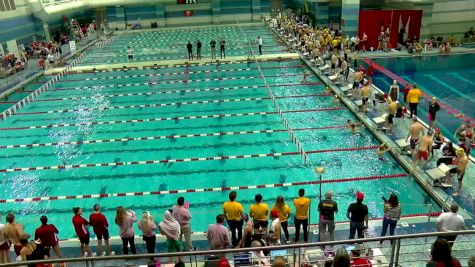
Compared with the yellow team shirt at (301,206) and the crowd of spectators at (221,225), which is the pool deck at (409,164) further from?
the yellow team shirt at (301,206)

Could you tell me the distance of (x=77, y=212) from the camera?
6.55 meters

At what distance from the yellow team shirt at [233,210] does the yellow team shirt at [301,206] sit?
2.98 feet

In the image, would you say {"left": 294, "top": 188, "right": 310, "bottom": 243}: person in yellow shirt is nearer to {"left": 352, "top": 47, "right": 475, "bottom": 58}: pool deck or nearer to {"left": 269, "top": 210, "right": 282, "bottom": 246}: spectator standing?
{"left": 269, "top": 210, "right": 282, "bottom": 246}: spectator standing

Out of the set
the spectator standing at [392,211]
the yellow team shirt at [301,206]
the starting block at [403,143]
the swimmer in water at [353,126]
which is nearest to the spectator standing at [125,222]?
the yellow team shirt at [301,206]

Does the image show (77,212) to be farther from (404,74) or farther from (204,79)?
(404,74)

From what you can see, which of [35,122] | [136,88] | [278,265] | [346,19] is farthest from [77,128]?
[346,19]

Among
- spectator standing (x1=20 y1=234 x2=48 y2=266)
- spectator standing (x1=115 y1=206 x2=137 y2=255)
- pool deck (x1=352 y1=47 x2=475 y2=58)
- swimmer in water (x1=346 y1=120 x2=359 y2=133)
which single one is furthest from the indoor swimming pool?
pool deck (x1=352 y1=47 x2=475 y2=58)

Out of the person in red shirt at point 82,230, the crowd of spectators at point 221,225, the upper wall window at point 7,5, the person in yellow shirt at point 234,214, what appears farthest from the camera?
the upper wall window at point 7,5

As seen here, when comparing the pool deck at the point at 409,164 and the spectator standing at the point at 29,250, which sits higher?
the spectator standing at the point at 29,250

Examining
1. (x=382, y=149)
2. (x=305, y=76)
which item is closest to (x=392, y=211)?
(x=382, y=149)

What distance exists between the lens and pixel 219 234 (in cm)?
596

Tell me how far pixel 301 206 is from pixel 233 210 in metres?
1.11

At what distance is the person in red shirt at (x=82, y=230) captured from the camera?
660cm

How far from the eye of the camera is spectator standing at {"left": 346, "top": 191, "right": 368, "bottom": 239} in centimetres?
642
